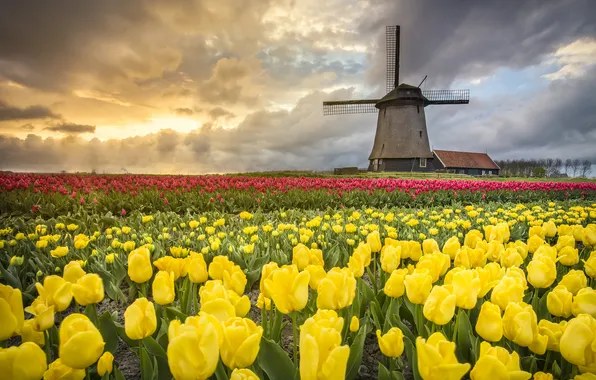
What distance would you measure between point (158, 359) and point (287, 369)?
58cm

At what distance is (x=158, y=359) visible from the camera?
1.51m

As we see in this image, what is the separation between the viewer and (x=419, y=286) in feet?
5.23

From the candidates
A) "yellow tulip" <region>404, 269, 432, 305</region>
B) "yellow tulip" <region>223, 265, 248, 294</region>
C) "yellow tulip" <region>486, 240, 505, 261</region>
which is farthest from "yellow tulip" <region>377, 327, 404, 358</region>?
"yellow tulip" <region>486, 240, 505, 261</region>

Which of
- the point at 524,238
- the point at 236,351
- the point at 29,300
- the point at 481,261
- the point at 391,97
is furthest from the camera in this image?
the point at 391,97

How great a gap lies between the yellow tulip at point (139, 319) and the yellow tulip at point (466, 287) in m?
1.24

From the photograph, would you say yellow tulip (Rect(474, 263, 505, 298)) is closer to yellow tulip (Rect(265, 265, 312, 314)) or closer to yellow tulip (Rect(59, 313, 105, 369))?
yellow tulip (Rect(265, 265, 312, 314))

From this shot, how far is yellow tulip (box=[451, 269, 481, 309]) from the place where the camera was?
1.49m

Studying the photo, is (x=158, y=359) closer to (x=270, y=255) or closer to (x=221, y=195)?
(x=270, y=255)

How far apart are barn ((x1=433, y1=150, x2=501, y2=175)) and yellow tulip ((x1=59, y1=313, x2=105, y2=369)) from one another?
4331 cm

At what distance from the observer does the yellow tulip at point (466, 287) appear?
1.49 meters

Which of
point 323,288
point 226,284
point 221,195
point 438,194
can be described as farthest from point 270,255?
point 438,194

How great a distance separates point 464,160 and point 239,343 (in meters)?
47.6

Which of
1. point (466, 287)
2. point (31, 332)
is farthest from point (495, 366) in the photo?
point (31, 332)

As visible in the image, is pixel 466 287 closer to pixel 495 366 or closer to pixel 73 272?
pixel 495 366
